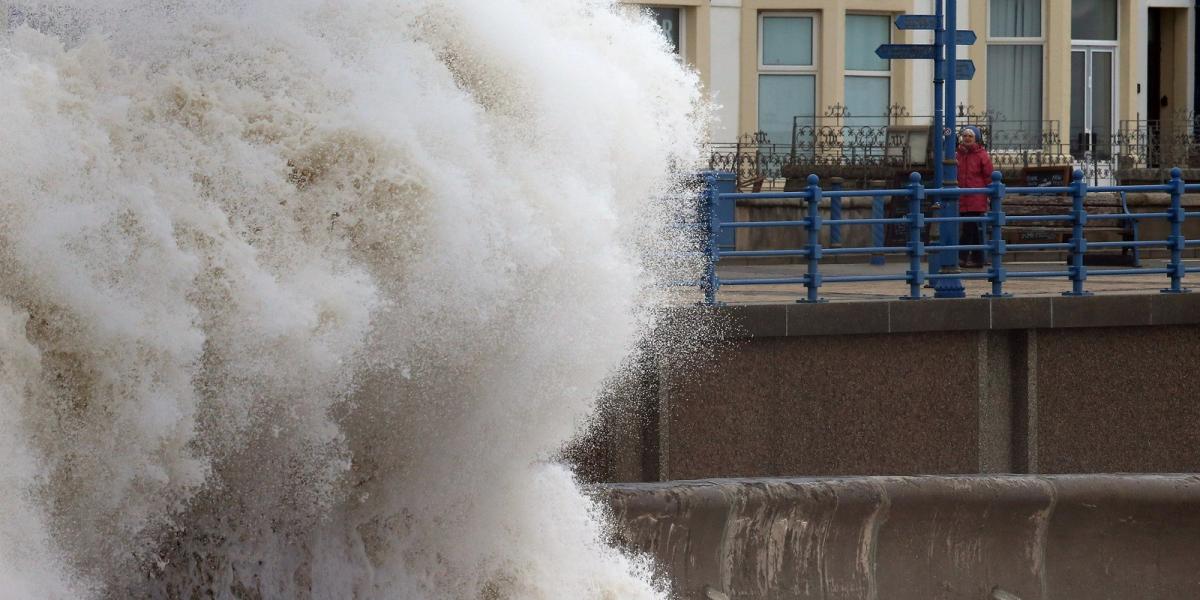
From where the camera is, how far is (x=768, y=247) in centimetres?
2044

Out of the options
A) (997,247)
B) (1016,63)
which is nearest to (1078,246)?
(997,247)

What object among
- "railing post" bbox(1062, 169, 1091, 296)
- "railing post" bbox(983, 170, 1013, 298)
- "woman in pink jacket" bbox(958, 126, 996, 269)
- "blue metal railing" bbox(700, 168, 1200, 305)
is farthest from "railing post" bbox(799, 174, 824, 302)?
"woman in pink jacket" bbox(958, 126, 996, 269)

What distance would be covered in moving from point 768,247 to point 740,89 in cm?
588

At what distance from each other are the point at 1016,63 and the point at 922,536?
17917 millimetres

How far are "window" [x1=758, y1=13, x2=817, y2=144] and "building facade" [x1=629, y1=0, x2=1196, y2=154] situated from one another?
1 centimetres

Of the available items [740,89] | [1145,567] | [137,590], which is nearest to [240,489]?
[137,590]

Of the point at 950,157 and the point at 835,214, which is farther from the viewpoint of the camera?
the point at 835,214

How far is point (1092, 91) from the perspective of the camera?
27.8 metres

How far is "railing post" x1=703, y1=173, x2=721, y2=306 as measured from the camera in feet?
39.1

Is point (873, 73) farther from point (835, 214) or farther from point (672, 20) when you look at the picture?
point (835, 214)

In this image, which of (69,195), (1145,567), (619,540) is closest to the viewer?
(69,195)

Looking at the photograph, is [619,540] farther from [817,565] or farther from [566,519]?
[817,565]

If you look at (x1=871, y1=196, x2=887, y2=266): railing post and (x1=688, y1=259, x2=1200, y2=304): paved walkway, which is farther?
(x1=871, y1=196, x2=887, y2=266): railing post

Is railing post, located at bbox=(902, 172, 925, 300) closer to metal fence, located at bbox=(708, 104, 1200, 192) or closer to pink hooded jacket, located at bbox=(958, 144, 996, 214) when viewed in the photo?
pink hooded jacket, located at bbox=(958, 144, 996, 214)
